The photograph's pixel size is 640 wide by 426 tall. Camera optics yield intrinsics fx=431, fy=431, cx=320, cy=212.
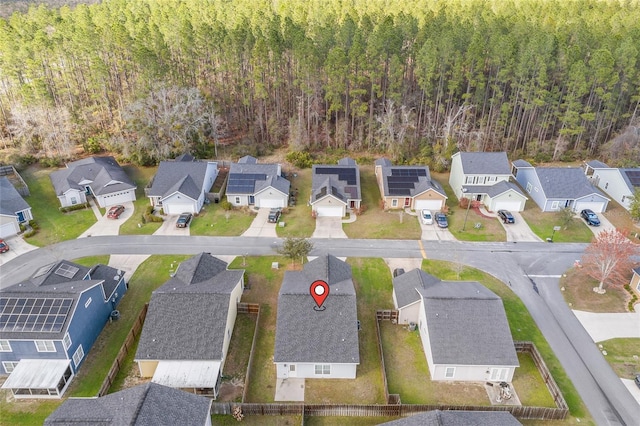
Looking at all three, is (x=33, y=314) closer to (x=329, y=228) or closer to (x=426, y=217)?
(x=329, y=228)

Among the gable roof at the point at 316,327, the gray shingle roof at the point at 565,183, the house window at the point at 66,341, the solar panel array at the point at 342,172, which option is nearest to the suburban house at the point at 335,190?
the solar panel array at the point at 342,172

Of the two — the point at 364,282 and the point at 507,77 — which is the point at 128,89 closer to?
the point at 364,282

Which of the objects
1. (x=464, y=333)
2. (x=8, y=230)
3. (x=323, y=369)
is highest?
(x=464, y=333)

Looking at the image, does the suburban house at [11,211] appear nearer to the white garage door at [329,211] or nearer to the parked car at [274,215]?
the parked car at [274,215]

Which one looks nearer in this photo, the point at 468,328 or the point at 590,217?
the point at 468,328

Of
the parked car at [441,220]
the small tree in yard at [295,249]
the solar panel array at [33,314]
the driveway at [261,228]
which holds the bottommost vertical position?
the driveway at [261,228]

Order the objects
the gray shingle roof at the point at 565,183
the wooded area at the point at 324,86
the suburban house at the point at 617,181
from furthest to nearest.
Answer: the wooded area at the point at 324,86
the suburban house at the point at 617,181
the gray shingle roof at the point at 565,183

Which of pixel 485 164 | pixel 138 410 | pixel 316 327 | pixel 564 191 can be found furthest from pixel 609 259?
pixel 138 410
